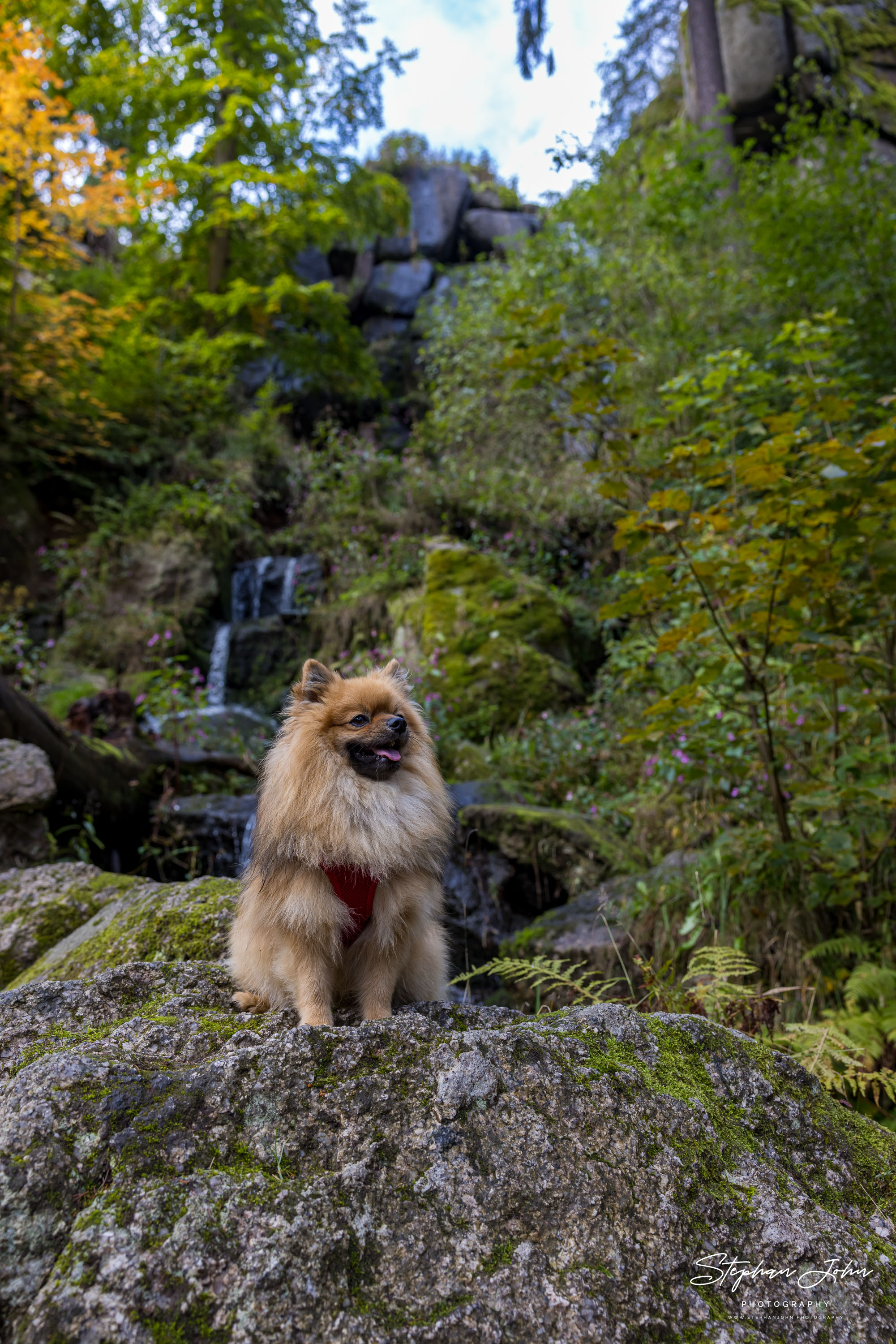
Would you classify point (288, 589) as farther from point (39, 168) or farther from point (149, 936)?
point (149, 936)

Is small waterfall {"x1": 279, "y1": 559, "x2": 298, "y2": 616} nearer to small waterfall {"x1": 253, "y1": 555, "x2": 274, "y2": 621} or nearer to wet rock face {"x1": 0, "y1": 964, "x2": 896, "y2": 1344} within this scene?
small waterfall {"x1": 253, "y1": 555, "x2": 274, "y2": 621}

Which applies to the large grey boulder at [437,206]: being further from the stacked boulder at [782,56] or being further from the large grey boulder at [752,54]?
the large grey boulder at [752,54]

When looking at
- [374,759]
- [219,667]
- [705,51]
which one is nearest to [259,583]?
[219,667]

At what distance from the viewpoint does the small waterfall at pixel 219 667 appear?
10.3 metres

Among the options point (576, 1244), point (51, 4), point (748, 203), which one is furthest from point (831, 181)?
point (51, 4)

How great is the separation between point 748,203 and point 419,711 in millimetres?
8218

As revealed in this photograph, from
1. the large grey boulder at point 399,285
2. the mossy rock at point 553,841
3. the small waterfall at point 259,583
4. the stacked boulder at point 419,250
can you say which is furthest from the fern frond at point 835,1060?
the large grey boulder at point 399,285

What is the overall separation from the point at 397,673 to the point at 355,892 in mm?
931

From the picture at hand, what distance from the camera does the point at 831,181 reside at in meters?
7.80

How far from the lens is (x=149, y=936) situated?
9.71 ft

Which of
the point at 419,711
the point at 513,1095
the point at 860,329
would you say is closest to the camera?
the point at 513,1095

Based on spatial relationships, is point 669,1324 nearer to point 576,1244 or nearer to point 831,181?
point 576,1244

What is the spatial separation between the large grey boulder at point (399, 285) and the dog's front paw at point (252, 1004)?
64.4ft

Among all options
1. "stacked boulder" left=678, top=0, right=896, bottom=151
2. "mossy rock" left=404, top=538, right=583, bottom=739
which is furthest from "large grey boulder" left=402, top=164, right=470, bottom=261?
"mossy rock" left=404, top=538, right=583, bottom=739
